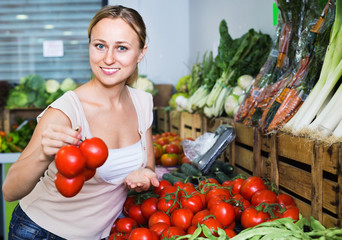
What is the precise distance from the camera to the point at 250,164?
266 cm

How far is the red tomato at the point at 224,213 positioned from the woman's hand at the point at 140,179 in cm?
36

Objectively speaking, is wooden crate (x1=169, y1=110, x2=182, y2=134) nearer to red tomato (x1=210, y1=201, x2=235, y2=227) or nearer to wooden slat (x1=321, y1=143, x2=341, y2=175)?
red tomato (x1=210, y1=201, x2=235, y2=227)

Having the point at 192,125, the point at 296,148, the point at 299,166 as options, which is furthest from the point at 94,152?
the point at 192,125

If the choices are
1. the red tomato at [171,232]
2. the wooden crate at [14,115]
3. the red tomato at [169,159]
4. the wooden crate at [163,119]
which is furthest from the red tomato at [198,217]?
the wooden crate at [14,115]

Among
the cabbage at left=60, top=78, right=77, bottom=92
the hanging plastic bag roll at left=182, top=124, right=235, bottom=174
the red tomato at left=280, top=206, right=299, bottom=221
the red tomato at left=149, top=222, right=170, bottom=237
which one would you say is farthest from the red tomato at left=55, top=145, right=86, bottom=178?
the cabbage at left=60, top=78, right=77, bottom=92

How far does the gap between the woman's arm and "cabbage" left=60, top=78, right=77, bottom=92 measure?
458 centimetres

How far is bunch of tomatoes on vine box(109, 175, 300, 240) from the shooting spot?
1738 millimetres

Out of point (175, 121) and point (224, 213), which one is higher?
point (224, 213)

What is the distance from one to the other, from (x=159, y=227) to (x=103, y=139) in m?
0.53

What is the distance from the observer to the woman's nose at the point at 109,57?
1.84 metres

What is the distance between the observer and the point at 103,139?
1.98m

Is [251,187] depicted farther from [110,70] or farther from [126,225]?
[110,70]

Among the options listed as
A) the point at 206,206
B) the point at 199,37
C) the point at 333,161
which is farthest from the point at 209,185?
the point at 199,37

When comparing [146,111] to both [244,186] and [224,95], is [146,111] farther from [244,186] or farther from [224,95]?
[224,95]
